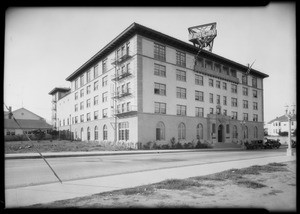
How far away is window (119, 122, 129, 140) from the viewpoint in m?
32.8

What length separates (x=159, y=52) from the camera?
32.8m

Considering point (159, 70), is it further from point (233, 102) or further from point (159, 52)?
point (233, 102)

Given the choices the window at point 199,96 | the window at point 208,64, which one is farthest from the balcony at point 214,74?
the window at point 199,96

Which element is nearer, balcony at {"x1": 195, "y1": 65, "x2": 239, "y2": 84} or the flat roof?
the flat roof

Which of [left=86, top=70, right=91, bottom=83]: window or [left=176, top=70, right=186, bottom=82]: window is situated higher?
[left=86, top=70, right=91, bottom=83]: window

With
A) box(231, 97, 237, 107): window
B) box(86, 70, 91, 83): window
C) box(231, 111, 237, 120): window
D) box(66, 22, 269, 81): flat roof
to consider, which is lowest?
box(231, 111, 237, 120): window

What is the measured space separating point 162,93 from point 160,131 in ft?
17.6

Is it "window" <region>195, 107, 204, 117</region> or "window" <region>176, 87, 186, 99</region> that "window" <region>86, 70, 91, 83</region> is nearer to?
"window" <region>176, 87, 186, 99</region>

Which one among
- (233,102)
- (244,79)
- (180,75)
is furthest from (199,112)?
(244,79)

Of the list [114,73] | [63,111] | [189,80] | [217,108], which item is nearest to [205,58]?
[189,80]

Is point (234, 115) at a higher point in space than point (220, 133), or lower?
higher

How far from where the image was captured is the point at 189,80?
116ft

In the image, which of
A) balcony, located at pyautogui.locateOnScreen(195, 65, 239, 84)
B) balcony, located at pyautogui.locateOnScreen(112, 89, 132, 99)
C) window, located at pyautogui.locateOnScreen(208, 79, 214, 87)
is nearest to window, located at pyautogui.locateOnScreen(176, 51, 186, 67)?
balcony, located at pyautogui.locateOnScreen(195, 65, 239, 84)
